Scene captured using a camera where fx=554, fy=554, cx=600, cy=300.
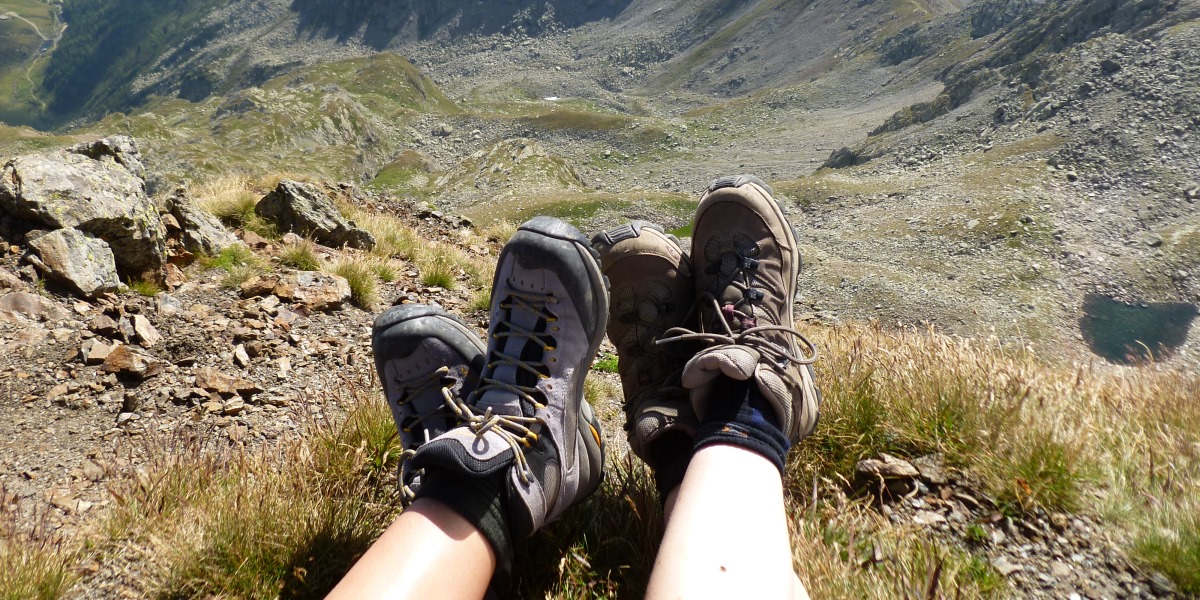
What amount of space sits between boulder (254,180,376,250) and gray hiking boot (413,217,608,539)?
541 centimetres

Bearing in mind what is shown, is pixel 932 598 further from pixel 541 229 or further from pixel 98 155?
pixel 98 155

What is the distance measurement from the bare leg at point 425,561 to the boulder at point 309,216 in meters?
6.39

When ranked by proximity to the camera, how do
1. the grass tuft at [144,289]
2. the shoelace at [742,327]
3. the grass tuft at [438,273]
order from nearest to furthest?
the shoelace at [742,327] → the grass tuft at [144,289] → the grass tuft at [438,273]

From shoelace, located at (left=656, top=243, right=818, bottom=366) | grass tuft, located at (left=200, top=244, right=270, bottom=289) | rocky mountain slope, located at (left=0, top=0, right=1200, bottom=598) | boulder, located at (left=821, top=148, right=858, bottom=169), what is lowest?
boulder, located at (left=821, top=148, right=858, bottom=169)

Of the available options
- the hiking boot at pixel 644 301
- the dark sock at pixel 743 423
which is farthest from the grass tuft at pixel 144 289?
the dark sock at pixel 743 423

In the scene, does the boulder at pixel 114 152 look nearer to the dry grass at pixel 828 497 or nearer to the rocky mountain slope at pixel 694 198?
the rocky mountain slope at pixel 694 198

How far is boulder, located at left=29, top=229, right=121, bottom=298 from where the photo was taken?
4258 mm

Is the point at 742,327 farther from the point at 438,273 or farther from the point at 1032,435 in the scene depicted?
the point at 438,273

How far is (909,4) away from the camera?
10738 cm

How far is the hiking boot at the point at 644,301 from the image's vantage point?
3.11 meters

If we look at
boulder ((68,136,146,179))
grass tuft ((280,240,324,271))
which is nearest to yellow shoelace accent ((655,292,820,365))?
grass tuft ((280,240,324,271))

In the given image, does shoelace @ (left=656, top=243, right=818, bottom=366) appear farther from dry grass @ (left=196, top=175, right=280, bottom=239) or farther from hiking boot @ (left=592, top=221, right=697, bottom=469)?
dry grass @ (left=196, top=175, right=280, bottom=239)

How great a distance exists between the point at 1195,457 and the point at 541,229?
119 inches

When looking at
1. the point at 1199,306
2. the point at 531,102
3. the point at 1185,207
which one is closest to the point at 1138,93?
the point at 1185,207
